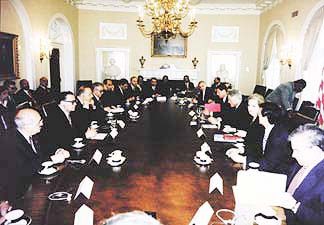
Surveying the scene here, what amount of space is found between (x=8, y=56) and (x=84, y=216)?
270 inches

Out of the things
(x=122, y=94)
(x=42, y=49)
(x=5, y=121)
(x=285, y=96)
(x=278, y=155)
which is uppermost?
(x=42, y=49)

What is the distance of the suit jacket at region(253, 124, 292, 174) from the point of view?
296cm

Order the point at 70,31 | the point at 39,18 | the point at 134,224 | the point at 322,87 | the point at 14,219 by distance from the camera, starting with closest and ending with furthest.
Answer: the point at 134,224 < the point at 14,219 < the point at 322,87 < the point at 39,18 < the point at 70,31

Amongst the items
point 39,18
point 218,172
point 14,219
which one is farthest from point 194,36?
point 14,219

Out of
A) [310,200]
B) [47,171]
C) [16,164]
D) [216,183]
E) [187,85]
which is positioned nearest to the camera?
[310,200]

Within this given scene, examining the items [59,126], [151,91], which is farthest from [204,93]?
[59,126]

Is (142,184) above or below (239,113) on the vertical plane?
below

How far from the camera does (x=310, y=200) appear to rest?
206 centimetres

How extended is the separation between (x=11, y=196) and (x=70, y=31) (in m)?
9.84

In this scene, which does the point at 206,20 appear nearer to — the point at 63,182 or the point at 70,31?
the point at 70,31

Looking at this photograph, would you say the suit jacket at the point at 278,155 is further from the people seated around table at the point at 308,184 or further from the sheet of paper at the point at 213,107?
the sheet of paper at the point at 213,107

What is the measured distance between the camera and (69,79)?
38.6 ft

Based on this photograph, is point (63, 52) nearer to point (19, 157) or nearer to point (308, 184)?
point (19, 157)

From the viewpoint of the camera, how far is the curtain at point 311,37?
7.69m
